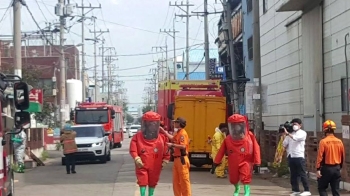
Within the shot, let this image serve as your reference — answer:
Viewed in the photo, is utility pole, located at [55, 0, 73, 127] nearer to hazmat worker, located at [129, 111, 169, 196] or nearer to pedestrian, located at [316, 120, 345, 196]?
hazmat worker, located at [129, 111, 169, 196]

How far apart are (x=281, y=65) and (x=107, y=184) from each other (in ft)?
42.0

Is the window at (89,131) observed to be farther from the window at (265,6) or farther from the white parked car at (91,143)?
the window at (265,6)

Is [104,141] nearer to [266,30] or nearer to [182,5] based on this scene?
[266,30]

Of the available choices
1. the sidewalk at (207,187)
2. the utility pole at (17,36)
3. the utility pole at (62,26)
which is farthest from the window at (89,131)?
the utility pole at (62,26)

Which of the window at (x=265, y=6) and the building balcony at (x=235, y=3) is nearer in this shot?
the window at (x=265, y=6)

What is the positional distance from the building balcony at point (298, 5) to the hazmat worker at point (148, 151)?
11.8 m

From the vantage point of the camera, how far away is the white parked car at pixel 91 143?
29922 mm

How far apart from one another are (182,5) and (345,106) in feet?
174

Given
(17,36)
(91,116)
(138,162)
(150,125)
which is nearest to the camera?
(138,162)

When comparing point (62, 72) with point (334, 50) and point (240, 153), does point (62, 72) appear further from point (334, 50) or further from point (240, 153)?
point (240, 153)

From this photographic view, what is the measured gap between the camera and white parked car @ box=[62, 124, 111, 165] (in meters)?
29.9

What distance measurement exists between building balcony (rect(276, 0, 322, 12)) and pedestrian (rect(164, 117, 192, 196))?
1070 cm

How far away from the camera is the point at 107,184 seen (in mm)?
19953

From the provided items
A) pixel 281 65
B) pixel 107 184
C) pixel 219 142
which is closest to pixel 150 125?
pixel 107 184
